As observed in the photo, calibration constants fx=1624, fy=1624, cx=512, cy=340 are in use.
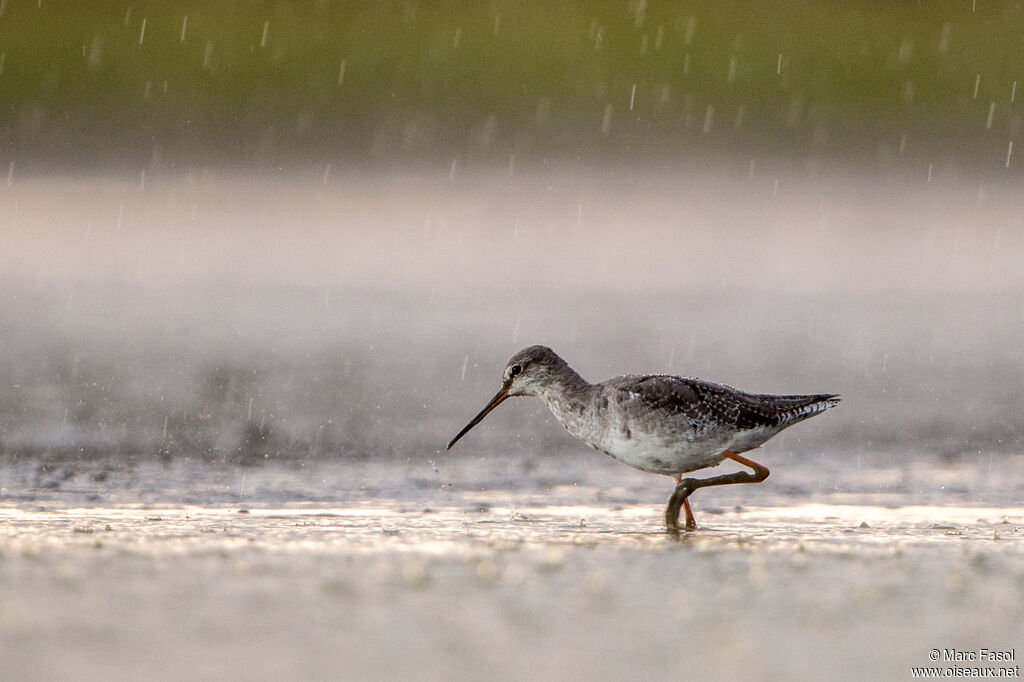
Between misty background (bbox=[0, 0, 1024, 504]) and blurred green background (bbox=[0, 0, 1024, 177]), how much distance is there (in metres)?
0.06

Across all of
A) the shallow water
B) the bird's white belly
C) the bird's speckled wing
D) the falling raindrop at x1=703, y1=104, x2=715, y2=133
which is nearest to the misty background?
the falling raindrop at x1=703, y1=104, x2=715, y2=133

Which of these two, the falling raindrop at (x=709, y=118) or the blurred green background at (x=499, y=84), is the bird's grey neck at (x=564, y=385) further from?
the falling raindrop at (x=709, y=118)

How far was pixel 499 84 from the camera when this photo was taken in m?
23.5

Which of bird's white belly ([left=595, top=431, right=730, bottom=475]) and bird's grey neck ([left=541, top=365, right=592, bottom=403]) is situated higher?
bird's grey neck ([left=541, top=365, right=592, bottom=403])

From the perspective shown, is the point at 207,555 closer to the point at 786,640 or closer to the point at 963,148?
the point at 786,640

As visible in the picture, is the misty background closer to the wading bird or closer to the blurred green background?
the blurred green background

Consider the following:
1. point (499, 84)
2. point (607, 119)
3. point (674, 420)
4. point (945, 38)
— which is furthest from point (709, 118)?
point (674, 420)

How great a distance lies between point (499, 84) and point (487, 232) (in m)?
4.03

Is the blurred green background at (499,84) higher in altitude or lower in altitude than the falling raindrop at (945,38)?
lower

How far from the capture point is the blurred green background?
22.7 meters

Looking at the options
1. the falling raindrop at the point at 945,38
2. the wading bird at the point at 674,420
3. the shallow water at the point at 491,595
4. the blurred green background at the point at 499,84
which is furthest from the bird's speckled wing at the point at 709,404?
the falling raindrop at the point at 945,38

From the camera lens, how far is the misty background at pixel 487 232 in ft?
36.2

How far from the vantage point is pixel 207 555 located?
6809 millimetres

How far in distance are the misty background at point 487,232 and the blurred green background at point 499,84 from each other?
6cm
